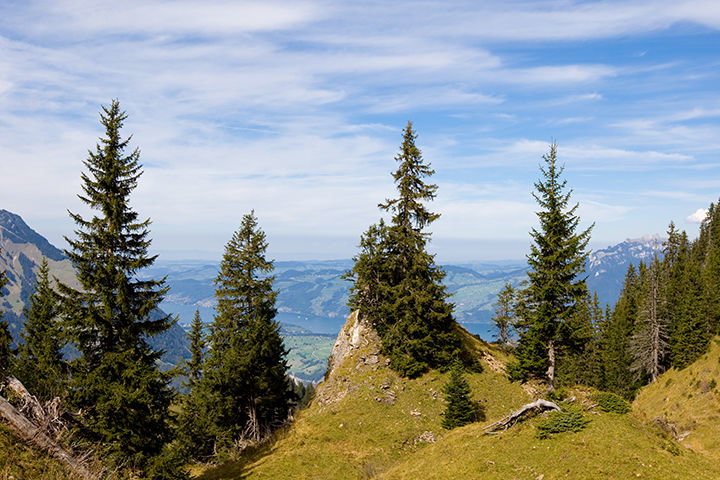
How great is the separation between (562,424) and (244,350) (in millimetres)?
24822

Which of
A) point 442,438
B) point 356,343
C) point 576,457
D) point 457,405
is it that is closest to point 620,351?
point 356,343

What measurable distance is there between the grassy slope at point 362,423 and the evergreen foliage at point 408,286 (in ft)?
6.97

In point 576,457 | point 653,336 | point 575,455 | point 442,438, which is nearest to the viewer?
point 576,457

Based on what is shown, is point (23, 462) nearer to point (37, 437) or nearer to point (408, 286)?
point (37, 437)

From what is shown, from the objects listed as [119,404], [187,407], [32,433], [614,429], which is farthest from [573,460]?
[187,407]

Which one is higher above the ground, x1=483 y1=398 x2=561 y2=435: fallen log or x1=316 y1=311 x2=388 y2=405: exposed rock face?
x1=483 y1=398 x2=561 y2=435: fallen log

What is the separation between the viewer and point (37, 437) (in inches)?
392

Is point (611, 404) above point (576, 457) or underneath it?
above

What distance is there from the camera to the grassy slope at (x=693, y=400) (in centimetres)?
3601

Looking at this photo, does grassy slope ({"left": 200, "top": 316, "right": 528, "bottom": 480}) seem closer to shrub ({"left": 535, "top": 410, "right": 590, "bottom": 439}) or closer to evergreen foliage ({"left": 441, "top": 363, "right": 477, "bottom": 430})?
evergreen foliage ({"left": 441, "top": 363, "right": 477, "bottom": 430})

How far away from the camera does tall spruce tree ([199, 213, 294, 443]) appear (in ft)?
107

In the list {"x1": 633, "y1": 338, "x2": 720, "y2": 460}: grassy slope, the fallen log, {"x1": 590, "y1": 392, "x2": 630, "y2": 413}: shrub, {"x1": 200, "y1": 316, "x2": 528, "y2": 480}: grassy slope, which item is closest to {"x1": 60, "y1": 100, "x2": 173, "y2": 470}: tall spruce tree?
{"x1": 200, "y1": 316, "x2": 528, "y2": 480}: grassy slope

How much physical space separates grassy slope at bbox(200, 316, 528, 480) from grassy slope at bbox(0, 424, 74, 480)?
14.8 metres

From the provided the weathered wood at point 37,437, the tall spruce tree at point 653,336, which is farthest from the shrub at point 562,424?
the tall spruce tree at point 653,336
